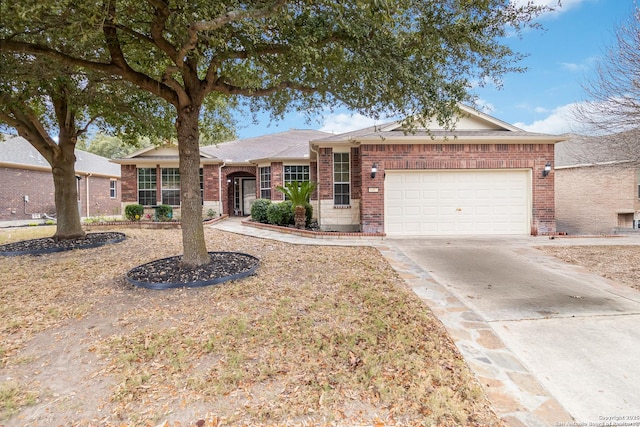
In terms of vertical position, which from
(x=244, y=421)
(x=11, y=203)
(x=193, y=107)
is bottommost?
(x=244, y=421)

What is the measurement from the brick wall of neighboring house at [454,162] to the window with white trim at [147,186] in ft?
36.1

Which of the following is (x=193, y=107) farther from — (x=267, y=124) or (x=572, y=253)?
(x=572, y=253)

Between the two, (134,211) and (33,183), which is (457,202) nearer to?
(134,211)

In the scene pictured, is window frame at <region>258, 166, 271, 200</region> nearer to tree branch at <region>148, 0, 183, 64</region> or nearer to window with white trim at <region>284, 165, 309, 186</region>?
window with white trim at <region>284, 165, 309, 186</region>

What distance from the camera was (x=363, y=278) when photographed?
5.52 m

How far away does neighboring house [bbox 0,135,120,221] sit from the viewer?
16.8 m

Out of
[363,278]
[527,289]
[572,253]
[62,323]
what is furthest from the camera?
[572,253]

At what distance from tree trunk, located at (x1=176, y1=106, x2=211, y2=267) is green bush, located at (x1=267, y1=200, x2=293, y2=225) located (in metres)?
6.26

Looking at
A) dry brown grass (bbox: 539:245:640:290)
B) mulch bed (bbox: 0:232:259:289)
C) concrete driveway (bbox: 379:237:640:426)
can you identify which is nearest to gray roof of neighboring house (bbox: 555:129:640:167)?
dry brown grass (bbox: 539:245:640:290)

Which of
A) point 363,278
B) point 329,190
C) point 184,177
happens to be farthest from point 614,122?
point 184,177

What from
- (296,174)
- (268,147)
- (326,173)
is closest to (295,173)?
(296,174)

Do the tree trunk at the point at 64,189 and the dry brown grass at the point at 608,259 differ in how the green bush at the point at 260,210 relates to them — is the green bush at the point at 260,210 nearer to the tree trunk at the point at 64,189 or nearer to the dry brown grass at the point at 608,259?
the tree trunk at the point at 64,189

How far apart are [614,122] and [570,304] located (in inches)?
339

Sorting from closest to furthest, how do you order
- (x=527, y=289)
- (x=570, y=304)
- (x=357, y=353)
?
(x=357, y=353), (x=570, y=304), (x=527, y=289)
